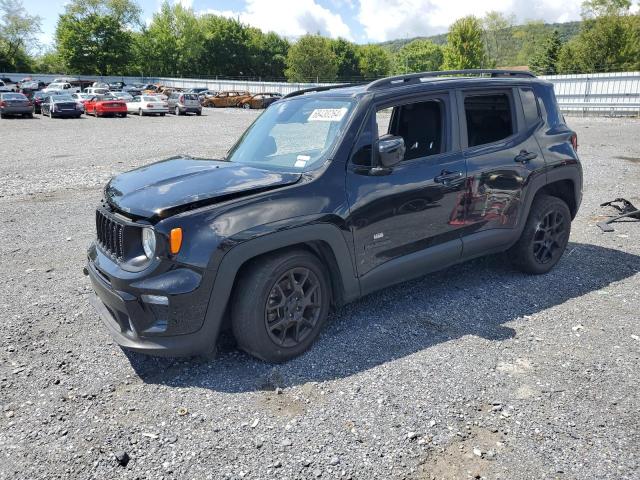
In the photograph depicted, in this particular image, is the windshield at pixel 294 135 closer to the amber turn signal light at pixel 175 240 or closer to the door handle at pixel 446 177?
the door handle at pixel 446 177

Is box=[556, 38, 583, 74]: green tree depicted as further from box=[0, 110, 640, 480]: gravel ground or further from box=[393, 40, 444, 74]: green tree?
box=[393, 40, 444, 74]: green tree

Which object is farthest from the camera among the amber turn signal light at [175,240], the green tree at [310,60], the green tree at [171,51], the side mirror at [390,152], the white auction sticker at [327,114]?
the green tree at [171,51]

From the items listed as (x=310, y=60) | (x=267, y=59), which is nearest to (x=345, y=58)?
(x=267, y=59)

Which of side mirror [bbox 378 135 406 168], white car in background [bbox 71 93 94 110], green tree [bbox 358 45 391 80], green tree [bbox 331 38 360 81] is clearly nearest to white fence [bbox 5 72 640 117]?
side mirror [bbox 378 135 406 168]

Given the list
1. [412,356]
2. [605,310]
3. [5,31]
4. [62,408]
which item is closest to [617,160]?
[605,310]

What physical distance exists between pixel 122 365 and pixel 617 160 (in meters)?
12.3

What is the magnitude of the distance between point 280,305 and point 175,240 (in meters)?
0.83

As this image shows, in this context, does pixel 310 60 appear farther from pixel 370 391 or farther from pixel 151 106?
pixel 370 391

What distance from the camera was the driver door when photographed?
3.77 metres

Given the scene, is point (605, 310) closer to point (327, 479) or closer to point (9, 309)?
point (327, 479)

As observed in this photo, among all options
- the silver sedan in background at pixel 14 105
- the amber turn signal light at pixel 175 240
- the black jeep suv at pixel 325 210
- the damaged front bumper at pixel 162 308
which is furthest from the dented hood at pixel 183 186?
the silver sedan in background at pixel 14 105

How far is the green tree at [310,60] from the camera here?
7606 cm

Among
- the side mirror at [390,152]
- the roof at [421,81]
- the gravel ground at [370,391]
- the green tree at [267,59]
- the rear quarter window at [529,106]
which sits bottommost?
the gravel ground at [370,391]

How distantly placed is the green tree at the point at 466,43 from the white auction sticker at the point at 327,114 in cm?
8145
